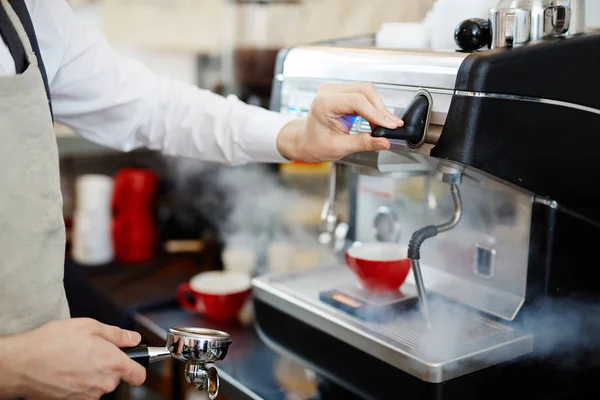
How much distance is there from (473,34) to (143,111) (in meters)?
0.57

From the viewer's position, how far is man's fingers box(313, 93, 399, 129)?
0.87 meters

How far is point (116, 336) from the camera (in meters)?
0.86

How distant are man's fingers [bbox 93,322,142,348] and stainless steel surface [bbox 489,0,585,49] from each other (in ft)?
1.83

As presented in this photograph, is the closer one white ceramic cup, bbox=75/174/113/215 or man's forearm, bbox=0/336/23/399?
man's forearm, bbox=0/336/23/399

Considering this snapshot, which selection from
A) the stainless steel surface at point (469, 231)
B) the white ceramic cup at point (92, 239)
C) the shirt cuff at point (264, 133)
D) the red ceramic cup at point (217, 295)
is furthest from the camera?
the white ceramic cup at point (92, 239)

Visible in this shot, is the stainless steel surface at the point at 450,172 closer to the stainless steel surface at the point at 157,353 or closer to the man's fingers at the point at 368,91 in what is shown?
the man's fingers at the point at 368,91

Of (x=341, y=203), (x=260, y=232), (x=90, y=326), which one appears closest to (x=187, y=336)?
(x=90, y=326)

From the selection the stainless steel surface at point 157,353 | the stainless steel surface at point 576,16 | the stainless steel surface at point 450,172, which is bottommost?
the stainless steel surface at point 157,353

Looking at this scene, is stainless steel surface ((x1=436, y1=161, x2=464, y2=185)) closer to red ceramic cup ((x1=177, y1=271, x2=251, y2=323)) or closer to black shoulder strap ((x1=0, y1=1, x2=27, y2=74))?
black shoulder strap ((x1=0, y1=1, x2=27, y2=74))

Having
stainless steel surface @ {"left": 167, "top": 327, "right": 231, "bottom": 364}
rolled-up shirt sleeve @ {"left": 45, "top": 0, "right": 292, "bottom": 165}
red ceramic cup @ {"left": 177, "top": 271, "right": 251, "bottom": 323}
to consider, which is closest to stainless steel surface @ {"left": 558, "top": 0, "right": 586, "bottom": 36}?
rolled-up shirt sleeve @ {"left": 45, "top": 0, "right": 292, "bottom": 165}

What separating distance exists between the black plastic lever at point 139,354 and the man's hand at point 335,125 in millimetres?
357

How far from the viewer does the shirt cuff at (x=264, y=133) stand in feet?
3.63

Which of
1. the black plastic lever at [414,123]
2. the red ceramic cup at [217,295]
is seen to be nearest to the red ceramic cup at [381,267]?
the black plastic lever at [414,123]

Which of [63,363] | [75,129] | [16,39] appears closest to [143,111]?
[75,129]
